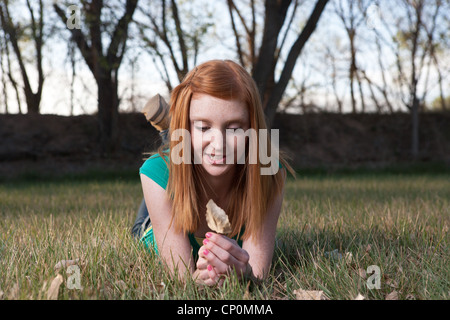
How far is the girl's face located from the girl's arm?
29 centimetres

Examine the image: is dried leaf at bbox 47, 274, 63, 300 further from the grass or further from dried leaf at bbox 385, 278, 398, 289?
dried leaf at bbox 385, 278, 398, 289

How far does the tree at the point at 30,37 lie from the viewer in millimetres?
10477

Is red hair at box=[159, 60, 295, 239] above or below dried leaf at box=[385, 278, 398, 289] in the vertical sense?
above

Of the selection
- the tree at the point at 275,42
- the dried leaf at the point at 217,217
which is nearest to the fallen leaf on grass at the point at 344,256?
the dried leaf at the point at 217,217

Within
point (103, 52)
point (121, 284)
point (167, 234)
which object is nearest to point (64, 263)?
point (121, 284)

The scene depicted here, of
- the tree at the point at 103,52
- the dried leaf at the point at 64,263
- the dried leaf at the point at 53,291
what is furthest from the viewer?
the tree at the point at 103,52

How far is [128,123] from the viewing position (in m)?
12.9

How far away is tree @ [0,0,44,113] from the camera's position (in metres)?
10.5

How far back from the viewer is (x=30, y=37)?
10.5 metres

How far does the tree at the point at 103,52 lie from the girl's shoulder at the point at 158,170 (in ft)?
24.0

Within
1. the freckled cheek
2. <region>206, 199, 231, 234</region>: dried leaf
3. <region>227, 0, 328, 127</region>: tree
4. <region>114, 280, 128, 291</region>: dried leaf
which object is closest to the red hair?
the freckled cheek

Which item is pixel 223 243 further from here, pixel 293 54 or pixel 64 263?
pixel 293 54

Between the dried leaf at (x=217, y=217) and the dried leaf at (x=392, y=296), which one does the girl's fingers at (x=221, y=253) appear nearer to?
the dried leaf at (x=217, y=217)

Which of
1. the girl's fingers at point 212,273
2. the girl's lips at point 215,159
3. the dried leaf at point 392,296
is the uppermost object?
the girl's lips at point 215,159
